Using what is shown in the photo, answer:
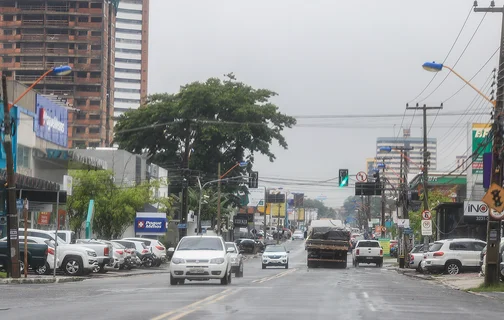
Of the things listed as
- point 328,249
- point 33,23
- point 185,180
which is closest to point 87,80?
point 33,23

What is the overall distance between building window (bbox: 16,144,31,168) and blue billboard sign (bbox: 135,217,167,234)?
11.9 m

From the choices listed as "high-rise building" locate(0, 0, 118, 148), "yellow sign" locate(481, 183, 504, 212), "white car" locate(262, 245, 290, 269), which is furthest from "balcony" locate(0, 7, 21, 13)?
"yellow sign" locate(481, 183, 504, 212)

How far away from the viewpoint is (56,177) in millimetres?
59656

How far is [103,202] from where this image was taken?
61594 mm

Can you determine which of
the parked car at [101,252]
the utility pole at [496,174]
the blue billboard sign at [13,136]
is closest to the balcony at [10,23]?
the blue billboard sign at [13,136]

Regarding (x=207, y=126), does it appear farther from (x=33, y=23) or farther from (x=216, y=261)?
(x=33, y=23)

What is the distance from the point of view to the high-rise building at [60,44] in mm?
131875

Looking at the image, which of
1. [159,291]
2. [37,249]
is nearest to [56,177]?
[37,249]

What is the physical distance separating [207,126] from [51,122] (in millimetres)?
22676

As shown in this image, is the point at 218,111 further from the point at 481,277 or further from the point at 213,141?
the point at 481,277

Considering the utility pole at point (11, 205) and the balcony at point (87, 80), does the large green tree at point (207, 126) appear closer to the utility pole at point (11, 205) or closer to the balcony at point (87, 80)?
the utility pole at point (11, 205)

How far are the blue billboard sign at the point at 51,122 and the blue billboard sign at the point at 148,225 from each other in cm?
701

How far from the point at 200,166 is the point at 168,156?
377 centimetres

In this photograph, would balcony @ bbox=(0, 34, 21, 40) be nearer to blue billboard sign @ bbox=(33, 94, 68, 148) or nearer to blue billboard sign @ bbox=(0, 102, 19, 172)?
blue billboard sign @ bbox=(33, 94, 68, 148)
